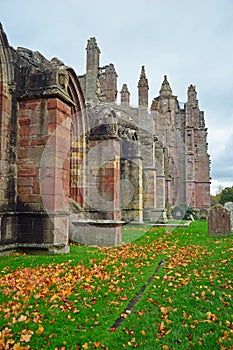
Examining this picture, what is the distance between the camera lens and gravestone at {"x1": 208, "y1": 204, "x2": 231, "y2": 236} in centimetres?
1223

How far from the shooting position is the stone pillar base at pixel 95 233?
923 cm

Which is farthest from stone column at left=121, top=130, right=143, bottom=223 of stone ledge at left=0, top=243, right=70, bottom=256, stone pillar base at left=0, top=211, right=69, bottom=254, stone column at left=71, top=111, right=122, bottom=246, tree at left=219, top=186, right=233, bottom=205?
tree at left=219, top=186, right=233, bottom=205

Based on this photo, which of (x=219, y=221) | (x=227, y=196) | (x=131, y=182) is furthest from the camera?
(x=227, y=196)

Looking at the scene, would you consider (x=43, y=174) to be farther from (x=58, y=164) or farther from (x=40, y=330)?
(x=40, y=330)

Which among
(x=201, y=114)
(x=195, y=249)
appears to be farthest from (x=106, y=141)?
(x=201, y=114)

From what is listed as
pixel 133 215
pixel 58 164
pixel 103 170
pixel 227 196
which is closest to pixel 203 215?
pixel 133 215

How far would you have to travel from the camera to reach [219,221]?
40.5 ft

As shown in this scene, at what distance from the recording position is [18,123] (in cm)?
793

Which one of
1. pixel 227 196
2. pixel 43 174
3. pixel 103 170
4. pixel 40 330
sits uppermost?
pixel 103 170

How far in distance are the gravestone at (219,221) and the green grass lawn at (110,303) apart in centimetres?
535

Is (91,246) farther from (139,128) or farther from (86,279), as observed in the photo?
(139,128)

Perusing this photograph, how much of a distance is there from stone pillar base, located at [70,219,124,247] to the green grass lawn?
2.09m

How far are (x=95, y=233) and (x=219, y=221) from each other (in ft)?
19.0

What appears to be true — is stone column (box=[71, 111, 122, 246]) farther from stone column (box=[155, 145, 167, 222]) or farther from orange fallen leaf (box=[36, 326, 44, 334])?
stone column (box=[155, 145, 167, 222])
